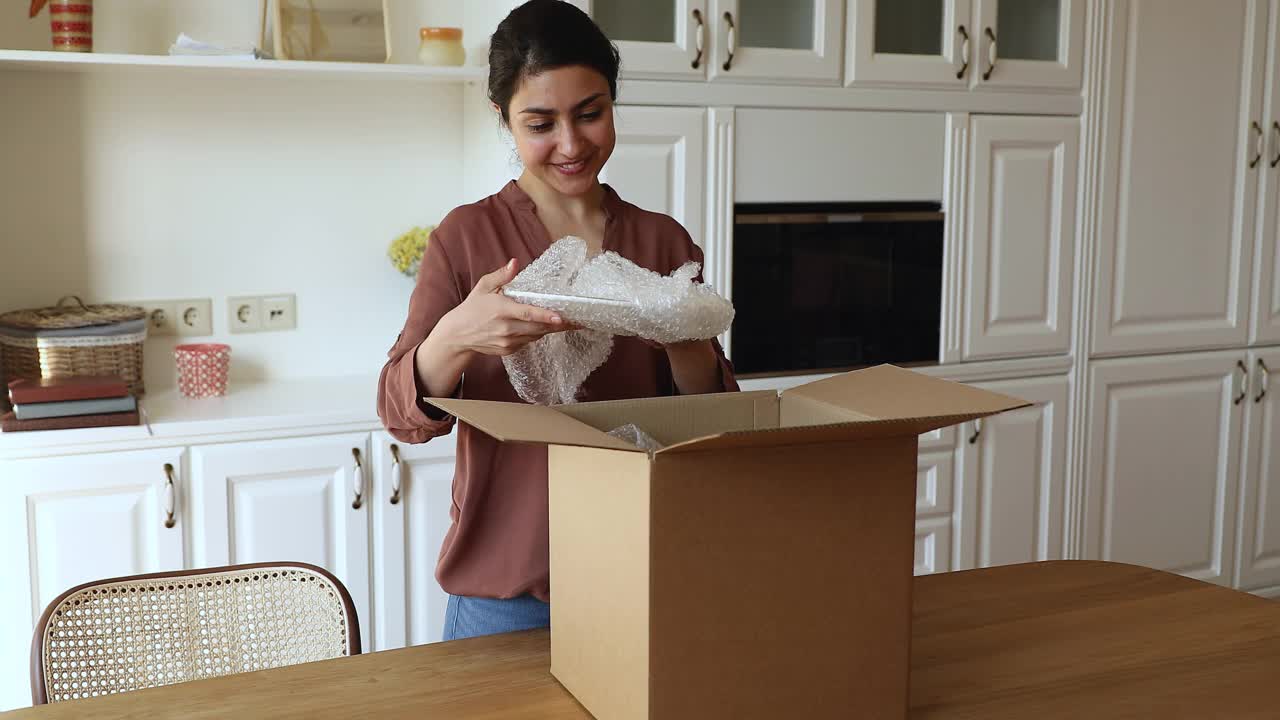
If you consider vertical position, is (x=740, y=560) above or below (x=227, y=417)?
above

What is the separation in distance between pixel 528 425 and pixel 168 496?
5.06 feet

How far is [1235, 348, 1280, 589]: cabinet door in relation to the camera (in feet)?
10.4

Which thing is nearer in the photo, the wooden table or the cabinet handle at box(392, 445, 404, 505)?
the wooden table

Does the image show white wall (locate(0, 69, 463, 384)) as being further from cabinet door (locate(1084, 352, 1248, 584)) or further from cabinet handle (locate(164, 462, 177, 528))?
cabinet door (locate(1084, 352, 1248, 584))

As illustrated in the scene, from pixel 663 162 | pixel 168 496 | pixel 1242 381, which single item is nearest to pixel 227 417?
pixel 168 496

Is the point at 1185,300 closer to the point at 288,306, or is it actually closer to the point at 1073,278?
the point at 1073,278

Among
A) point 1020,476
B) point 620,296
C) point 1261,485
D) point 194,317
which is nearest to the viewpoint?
point 620,296

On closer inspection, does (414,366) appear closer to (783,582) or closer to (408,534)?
(783,582)

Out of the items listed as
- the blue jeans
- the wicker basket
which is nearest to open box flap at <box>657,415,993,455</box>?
the blue jeans

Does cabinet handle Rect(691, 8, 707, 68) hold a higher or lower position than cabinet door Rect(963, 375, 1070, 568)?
higher

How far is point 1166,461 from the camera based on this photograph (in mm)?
3092

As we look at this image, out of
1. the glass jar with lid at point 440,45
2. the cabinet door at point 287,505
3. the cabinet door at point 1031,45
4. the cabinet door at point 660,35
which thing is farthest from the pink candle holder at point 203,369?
the cabinet door at point 1031,45

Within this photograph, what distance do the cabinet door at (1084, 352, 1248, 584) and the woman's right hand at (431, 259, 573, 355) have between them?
2.19m

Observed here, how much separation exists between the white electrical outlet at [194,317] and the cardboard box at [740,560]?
1845 millimetres
